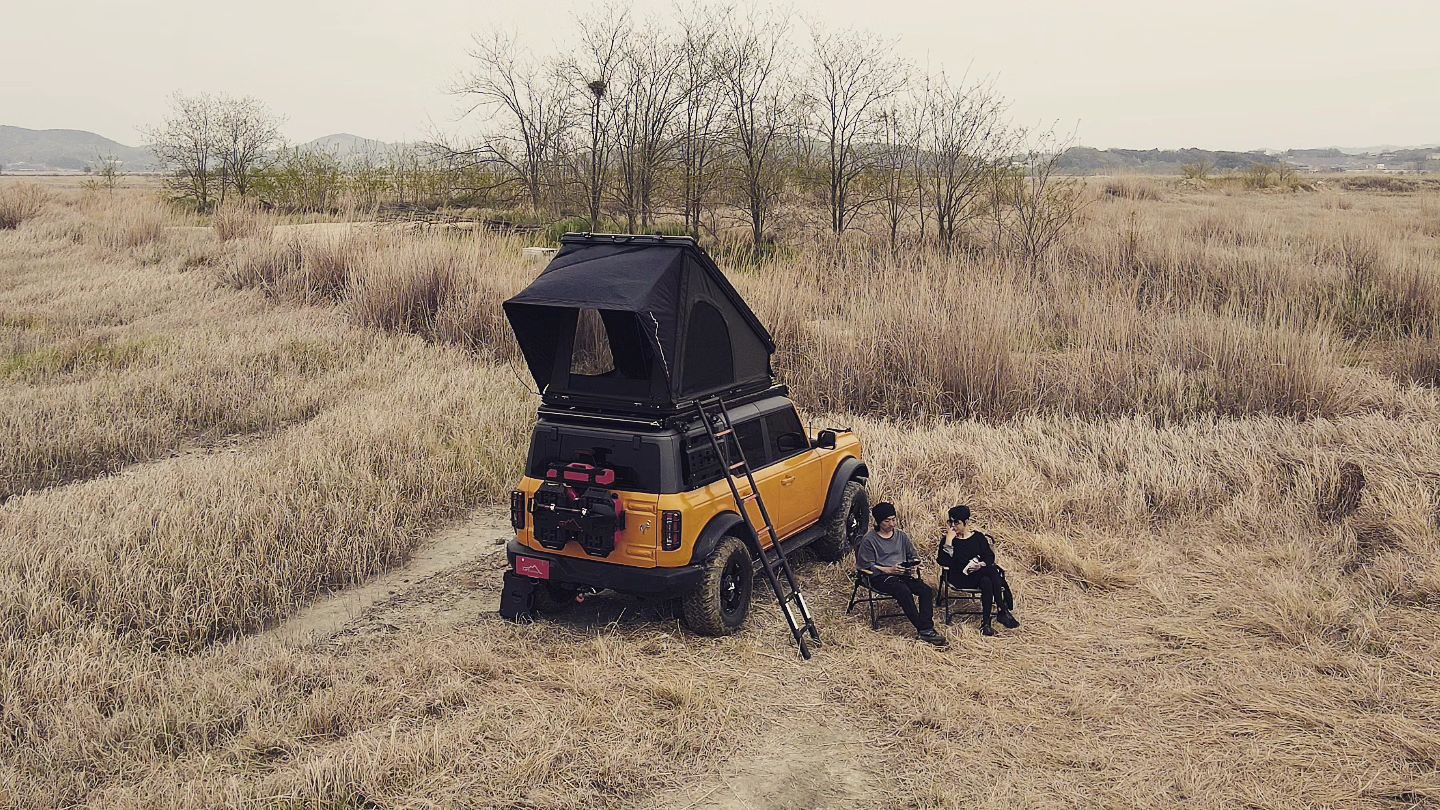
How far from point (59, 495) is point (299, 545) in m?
2.51

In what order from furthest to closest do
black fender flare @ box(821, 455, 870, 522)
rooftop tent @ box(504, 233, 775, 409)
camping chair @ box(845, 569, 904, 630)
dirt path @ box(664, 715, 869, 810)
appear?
1. black fender flare @ box(821, 455, 870, 522)
2. camping chair @ box(845, 569, 904, 630)
3. rooftop tent @ box(504, 233, 775, 409)
4. dirt path @ box(664, 715, 869, 810)

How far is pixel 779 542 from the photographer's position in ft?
19.9

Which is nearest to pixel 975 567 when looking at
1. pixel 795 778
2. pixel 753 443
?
pixel 753 443

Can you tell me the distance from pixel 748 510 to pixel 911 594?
1.09 meters

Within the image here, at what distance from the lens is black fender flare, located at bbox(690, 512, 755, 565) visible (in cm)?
547

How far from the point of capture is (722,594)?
229 inches

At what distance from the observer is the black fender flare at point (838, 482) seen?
22.3 ft

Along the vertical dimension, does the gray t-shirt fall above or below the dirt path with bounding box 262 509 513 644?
above

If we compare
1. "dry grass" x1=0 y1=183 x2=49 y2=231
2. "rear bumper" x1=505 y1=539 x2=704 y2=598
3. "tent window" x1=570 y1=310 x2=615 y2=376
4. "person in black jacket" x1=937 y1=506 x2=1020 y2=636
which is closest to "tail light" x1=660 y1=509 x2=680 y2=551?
"rear bumper" x1=505 y1=539 x2=704 y2=598

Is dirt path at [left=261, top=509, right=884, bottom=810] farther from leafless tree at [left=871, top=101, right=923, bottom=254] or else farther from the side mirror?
leafless tree at [left=871, top=101, right=923, bottom=254]

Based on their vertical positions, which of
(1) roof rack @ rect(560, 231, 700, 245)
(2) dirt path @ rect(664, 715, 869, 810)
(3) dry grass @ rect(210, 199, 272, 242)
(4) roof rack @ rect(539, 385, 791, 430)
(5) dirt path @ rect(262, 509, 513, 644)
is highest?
(3) dry grass @ rect(210, 199, 272, 242)

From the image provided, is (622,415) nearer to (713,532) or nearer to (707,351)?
(707,351)

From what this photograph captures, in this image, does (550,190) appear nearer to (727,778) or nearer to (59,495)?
(59,495)

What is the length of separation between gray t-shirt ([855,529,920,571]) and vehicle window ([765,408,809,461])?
2.54ft
